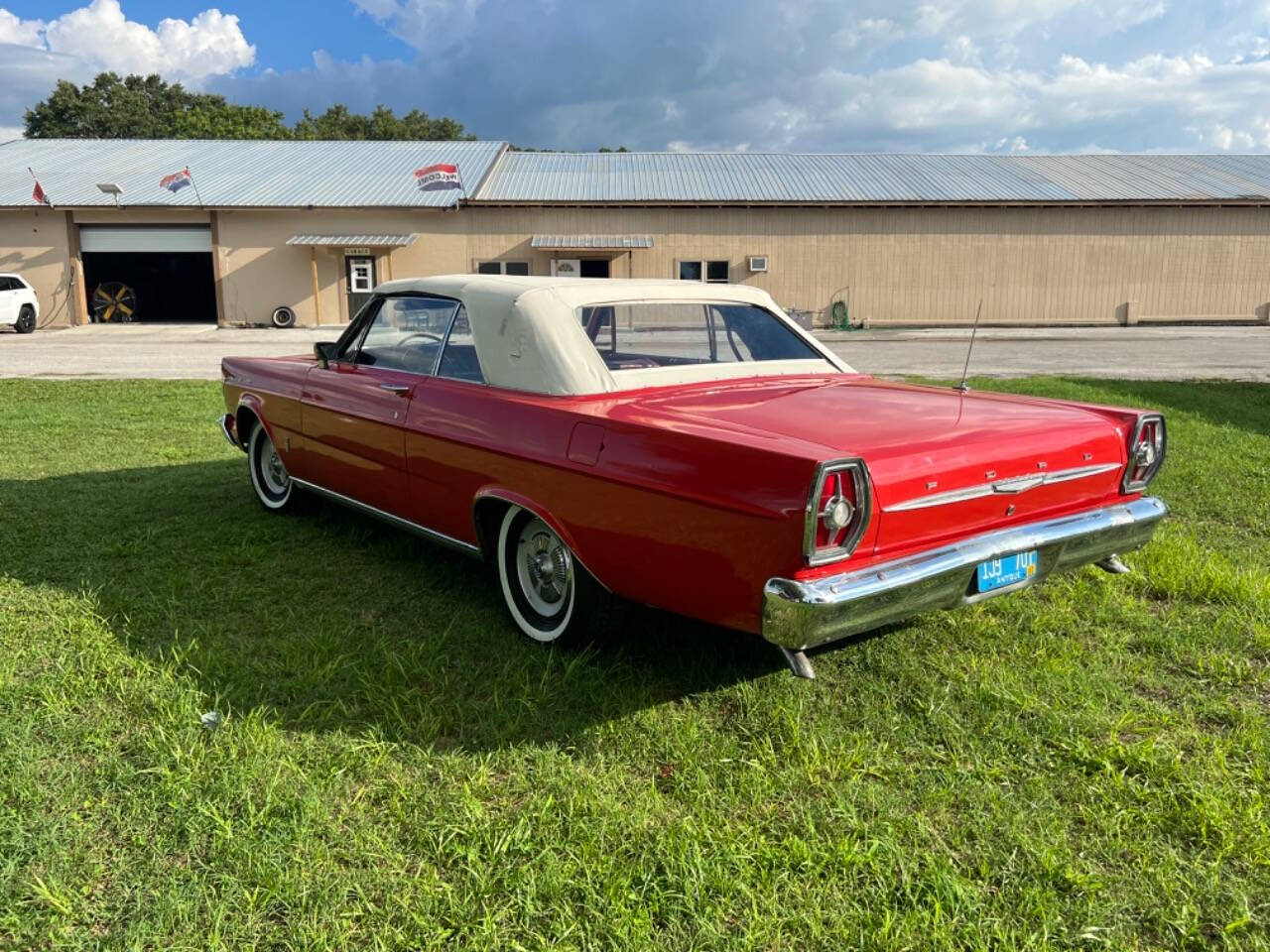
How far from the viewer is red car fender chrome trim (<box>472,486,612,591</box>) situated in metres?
3.27

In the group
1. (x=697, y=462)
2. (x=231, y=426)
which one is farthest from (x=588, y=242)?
(x=697, y=462)

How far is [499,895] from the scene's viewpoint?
88.7 inches

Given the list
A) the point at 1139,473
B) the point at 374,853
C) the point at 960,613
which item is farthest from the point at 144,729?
the point at 1139,473

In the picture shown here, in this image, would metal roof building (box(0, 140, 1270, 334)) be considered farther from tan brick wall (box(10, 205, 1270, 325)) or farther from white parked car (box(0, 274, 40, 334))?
white parked car (box(0, 274, 40, 334))

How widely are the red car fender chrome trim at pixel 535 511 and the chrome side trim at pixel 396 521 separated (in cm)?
19

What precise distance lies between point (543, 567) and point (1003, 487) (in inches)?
68.8

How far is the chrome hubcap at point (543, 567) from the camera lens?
11.8 feet

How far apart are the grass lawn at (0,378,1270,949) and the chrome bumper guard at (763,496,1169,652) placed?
1.43 ft

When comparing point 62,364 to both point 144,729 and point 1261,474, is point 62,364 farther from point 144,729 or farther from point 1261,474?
point 1261,474

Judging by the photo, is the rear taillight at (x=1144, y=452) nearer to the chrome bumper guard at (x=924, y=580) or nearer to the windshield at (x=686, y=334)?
the chrome bumper guard at (x=924, y=580)

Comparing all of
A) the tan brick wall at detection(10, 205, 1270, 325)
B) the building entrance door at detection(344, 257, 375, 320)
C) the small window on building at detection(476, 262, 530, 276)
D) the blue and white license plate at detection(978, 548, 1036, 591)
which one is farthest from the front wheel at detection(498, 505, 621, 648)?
the building entrance door at detection(344, 257, 375, 320)

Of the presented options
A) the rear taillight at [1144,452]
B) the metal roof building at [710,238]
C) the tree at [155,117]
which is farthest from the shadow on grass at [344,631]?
the tree at [155,117]

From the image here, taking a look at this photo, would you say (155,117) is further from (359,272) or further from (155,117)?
(359,272)

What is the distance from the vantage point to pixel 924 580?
2.80 meters
